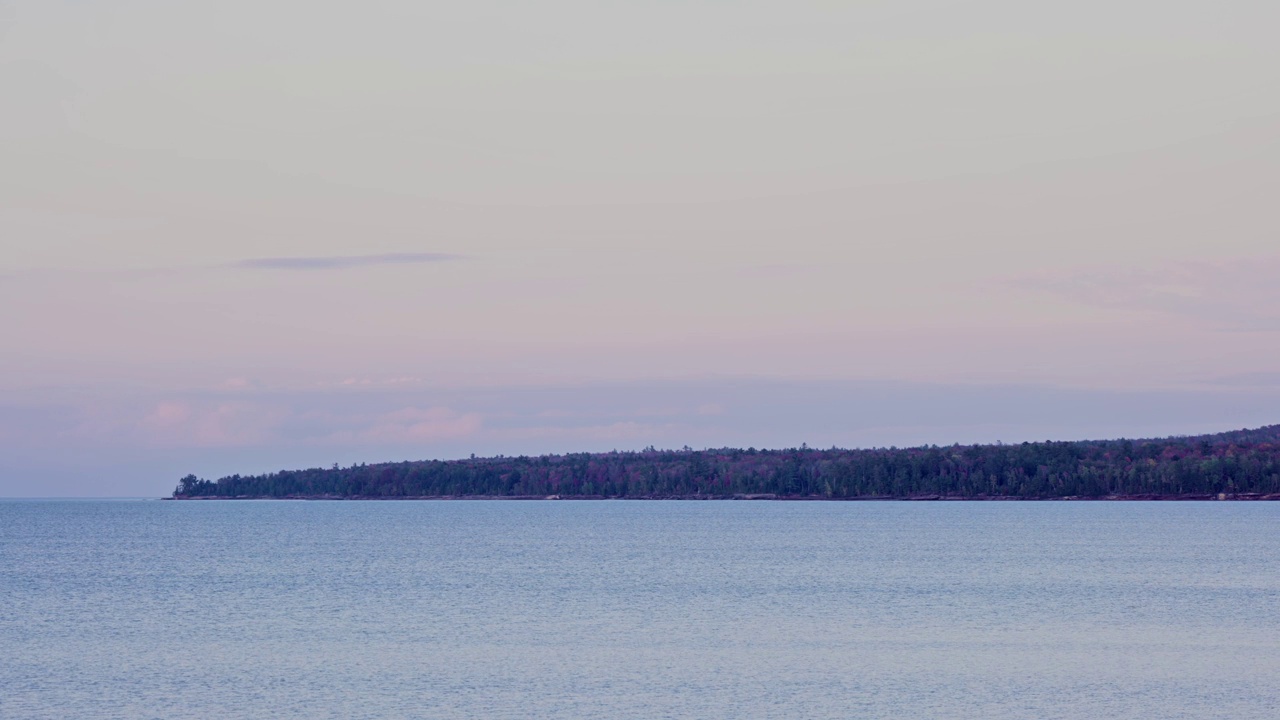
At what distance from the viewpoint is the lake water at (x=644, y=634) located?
30.6 metres

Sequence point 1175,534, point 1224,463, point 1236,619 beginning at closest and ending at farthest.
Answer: point 1236,619
point 1175,534
point 1224,463

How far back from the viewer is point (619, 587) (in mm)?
58812

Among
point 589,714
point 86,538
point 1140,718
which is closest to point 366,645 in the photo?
point 589,714

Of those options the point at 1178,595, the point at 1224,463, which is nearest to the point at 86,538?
the point at 1178,595

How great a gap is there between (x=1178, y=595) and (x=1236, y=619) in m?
8.97

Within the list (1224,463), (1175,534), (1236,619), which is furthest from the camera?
(1224,463)

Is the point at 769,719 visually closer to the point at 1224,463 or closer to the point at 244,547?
the point at 244,547

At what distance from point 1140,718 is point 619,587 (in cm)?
3220

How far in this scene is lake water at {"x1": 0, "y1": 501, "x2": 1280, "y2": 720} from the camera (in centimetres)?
3061

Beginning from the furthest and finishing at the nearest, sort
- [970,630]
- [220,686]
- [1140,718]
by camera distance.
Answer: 1. [970,630]
2. [220,686]
3. [1140,718]

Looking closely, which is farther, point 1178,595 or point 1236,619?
point 1178,595

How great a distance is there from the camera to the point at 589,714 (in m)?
29.3

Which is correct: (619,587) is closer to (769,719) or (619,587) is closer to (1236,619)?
(1236,619)

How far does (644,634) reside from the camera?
42125 mm
